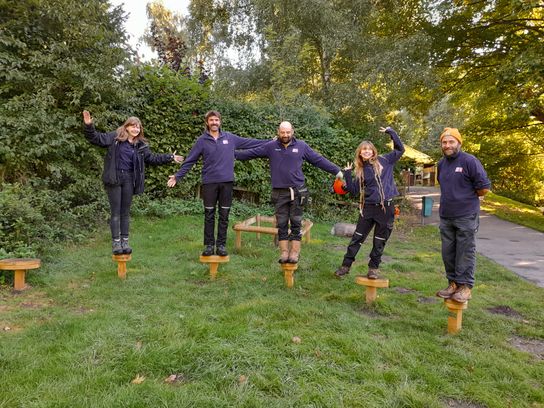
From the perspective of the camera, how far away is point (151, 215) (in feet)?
31.4

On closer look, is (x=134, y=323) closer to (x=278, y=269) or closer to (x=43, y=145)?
(x=278, y=269)

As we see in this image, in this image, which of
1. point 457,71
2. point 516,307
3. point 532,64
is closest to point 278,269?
point 516,307

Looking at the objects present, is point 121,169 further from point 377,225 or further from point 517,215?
point 517,215

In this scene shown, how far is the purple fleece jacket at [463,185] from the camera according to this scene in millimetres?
4129

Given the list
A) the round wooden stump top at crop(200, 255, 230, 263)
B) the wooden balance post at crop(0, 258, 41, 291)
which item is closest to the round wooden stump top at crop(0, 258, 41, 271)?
the wooden balance post at crop(0, 258, 41, 291)

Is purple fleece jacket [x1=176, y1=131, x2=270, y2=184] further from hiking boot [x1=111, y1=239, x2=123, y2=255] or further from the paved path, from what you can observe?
the paved path

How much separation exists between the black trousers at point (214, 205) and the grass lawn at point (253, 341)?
1.85ft

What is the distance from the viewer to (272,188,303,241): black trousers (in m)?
5.23

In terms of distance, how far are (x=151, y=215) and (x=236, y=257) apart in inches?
151

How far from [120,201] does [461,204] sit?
4108mm

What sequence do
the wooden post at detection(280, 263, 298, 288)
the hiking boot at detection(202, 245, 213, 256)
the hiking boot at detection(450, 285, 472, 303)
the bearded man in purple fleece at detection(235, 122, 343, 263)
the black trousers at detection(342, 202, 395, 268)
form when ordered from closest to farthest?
the hiking boot at detection(450, 285, 472, 303), the black trousers at detection(342, 202, 395, 268), the wooden post at detection(280, 263, 298, 288), the bearded man in purple fleece at detection(235, 122, 343, 263), the hiking boot at detection(202, 245, 213, 256)

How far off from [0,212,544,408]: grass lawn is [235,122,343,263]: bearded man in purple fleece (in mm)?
577

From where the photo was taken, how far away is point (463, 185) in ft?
13.8

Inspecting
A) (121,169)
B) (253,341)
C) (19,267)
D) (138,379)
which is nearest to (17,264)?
(19,267)
